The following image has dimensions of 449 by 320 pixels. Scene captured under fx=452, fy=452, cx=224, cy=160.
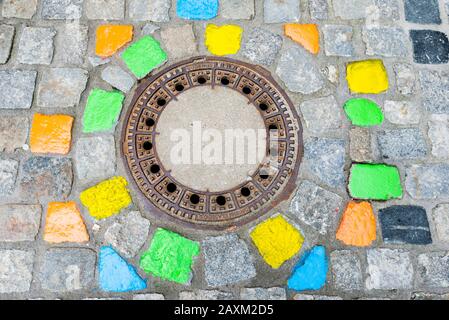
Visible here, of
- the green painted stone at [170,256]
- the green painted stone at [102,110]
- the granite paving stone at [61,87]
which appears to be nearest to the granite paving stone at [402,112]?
the green painted stone at [170,256]

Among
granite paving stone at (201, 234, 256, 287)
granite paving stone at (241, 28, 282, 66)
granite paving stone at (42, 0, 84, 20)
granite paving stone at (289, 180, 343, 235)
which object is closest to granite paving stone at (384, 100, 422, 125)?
granite paving stone at (289, 180, 343, 235)

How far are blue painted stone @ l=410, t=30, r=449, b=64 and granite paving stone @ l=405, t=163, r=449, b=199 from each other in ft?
2.75

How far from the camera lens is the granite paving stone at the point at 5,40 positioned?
127 inches

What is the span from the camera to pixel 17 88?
10.3ft

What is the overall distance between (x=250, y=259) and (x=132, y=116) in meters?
1.26

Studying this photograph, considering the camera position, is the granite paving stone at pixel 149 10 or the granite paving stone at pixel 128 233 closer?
the granite paving stone at pixel 128 233

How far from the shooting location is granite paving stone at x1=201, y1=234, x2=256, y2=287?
277 cm

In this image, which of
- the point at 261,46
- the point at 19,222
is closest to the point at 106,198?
the point at 19,222

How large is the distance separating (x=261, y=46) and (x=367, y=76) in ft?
2.63

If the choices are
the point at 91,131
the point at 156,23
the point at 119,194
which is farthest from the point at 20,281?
the point at 156,23

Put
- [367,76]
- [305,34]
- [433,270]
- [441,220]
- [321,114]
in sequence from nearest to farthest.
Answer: [433,270] < [441,220] < [321,114] < [367,76] < [305,34]

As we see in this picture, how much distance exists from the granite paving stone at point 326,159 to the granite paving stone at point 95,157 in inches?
51.4

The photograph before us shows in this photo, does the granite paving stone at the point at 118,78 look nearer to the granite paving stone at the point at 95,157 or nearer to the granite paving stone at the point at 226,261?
the granite paving stone at the point at 95,157

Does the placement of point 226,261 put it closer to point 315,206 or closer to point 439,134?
point 315,206
